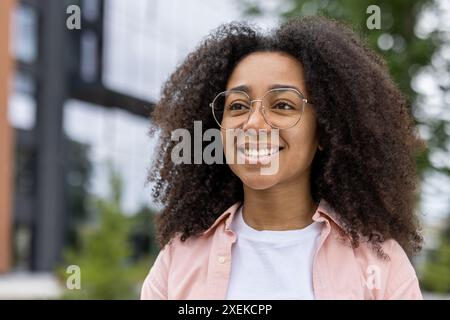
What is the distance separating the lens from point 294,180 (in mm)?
1732

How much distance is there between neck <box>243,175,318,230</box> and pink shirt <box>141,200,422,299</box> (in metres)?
0.04

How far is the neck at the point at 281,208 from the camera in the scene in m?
1.72

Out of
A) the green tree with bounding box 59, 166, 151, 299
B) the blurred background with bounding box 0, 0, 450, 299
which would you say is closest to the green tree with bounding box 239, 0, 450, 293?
the green tree with bounding box 59, 166, 151, 299

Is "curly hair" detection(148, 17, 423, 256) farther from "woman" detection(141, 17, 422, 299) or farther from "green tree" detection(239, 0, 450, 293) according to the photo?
"green tree" detection(239, 0, 450, 293)

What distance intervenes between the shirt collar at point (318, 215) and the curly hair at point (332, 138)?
0.8 inches

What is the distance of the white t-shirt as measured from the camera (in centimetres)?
163

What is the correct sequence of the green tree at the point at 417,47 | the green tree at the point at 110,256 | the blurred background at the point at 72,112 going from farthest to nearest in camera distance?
1. the blurred background at the point at 72,112
2. the green tree at the point at 110,256
3. the green tree at the point at 417,47

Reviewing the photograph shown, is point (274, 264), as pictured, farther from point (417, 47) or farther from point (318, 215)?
point (417, 47)

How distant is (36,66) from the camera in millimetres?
22609

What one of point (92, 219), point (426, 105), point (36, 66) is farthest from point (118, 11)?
point (426, 105)

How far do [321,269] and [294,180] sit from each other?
0.73 ft

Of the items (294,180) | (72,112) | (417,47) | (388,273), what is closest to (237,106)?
(294,180)

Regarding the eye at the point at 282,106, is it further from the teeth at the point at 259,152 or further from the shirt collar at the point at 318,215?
the shirt collar at the point at 318,215

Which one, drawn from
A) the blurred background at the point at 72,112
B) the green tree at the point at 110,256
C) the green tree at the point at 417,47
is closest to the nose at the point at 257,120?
the green tree at the point at 417,47
